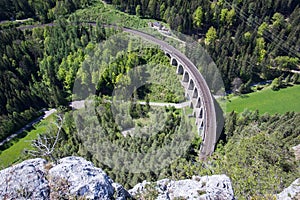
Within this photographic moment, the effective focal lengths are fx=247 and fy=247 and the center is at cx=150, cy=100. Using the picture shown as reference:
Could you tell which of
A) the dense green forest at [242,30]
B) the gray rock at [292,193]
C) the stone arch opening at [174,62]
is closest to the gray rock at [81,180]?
the gray rock at [292,193]

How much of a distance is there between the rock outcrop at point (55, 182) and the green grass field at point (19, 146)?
3623 cm

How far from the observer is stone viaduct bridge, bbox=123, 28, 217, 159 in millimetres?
45281

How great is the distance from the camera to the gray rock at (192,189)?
1844 cm

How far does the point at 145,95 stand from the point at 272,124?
28.5 meters

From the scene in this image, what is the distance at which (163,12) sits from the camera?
78.2m

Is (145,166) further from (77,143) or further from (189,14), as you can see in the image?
(189,14)

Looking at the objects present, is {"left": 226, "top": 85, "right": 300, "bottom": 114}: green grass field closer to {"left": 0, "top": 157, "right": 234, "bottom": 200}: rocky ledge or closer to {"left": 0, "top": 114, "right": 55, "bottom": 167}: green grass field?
{"left": 0, "top": 157, "right": 234, "bottom": 200}: rocky ledge

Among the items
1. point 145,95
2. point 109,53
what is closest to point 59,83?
point 109,53

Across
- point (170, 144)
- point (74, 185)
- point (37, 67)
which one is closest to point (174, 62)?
point (170, 144)

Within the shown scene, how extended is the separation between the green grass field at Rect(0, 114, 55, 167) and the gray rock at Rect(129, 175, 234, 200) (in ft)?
128

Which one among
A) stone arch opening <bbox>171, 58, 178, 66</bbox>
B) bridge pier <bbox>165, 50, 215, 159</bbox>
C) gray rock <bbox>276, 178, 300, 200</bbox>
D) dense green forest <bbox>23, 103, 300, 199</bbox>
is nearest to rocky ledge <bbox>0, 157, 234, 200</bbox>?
dense green forest <bbox>23, 103, 300, 199</bbox>

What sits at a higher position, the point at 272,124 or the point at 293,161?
the point at 293,161

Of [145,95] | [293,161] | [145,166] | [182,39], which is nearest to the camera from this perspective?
[293,161]

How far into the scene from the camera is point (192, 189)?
19.8 meters
